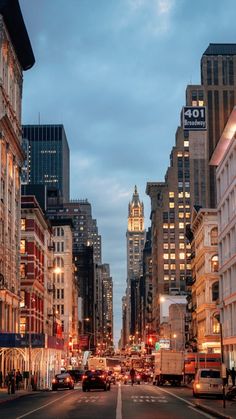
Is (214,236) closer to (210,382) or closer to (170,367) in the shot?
(170,367)

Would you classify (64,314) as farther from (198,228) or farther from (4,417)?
(4,417)

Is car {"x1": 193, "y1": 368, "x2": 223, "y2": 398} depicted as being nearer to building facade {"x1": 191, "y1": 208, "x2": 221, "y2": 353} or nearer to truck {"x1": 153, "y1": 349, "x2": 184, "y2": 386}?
truck {"x1": 153, "y1": 349, "x2": 184, "y2": 386}

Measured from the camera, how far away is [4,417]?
31.3 metres

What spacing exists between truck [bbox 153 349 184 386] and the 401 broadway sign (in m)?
28.3

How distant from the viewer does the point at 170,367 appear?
79.9 m

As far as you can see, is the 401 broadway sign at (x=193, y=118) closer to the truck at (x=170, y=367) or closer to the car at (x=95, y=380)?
the car at (x=95, y=380)

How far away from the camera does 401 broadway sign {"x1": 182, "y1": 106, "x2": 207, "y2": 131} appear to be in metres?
61.0

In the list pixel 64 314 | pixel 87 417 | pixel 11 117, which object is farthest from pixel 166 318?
pixel 87 417

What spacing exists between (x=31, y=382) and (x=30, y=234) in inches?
1459

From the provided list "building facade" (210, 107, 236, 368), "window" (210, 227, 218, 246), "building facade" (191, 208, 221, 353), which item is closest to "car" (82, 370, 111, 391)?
"building facade" (210, 107, 236, 368)

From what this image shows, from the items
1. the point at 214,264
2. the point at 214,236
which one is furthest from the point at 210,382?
the point at 214,236

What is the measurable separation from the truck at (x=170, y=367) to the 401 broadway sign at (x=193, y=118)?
93.0ft

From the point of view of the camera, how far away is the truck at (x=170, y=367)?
79.3 m

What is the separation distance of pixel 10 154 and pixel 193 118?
29.3 metres
